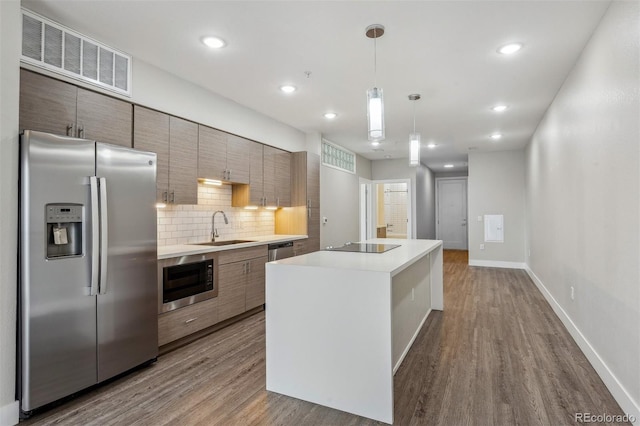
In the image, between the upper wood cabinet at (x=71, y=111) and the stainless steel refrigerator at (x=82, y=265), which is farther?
the upper wood cabinet at (x=71, y=111)

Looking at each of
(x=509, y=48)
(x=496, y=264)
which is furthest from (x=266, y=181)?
(x=496, y=264)

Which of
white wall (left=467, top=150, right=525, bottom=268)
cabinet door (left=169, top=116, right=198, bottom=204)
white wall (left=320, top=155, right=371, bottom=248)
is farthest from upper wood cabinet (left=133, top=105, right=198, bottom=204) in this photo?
white wall (left=467, top=150, right=525, bottom=268)

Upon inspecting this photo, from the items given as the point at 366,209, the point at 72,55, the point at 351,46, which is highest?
the point at 351,46

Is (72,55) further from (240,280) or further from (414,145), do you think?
(414,145)

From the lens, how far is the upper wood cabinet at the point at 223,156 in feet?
12.0

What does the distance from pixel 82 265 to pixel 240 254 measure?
5.63 feet

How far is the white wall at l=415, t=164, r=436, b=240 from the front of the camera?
8.48 m

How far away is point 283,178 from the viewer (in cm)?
505

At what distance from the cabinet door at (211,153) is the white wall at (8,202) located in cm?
169

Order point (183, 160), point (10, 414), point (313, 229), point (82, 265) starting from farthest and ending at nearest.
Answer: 1. point (313, 229)
2. point (183, 160)
3. point (82, 265)
4. point (10, 414)

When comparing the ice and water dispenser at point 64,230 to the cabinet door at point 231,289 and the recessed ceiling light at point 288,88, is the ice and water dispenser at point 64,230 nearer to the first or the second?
the cabinet door at point 231,289

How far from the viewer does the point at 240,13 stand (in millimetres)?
2322

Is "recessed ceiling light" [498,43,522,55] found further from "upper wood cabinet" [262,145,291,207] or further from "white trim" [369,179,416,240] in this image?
"white trim" [369,179,416,240]

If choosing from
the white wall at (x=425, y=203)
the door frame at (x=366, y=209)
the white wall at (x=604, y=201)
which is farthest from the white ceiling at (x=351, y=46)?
the white wall at (x=425, y=203)
